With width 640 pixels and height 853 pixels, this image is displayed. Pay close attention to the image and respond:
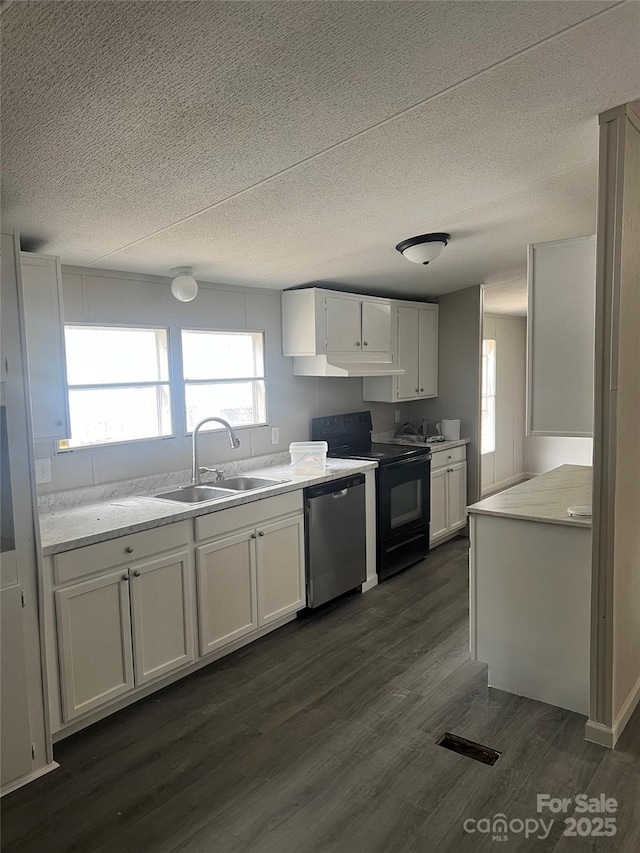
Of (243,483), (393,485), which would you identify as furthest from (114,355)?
(393,485)

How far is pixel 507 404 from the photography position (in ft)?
24.5

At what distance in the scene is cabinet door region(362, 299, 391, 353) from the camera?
15.2 feet

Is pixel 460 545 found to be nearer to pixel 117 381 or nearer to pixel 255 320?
pixel 255 320

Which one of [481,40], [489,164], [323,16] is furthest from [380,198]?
[323,16]

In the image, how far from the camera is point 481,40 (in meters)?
1.68

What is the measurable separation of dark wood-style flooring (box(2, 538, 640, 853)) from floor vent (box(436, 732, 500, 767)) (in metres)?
0.04

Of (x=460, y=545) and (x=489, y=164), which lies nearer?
(x=489, y=164)

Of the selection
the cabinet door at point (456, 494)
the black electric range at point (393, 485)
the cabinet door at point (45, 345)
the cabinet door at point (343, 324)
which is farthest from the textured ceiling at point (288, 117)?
the cabinet door at point (456, 494)

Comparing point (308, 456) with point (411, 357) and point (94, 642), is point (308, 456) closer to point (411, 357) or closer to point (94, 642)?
point (411, 357)

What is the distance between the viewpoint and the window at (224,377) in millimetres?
3768

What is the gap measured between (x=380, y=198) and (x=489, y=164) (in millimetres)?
502

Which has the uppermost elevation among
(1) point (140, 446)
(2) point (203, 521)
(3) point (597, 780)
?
(1) point (140, 446)

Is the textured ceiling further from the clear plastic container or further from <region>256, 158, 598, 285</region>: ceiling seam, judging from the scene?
the clear plastic container

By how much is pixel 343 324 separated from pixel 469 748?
114 inches
